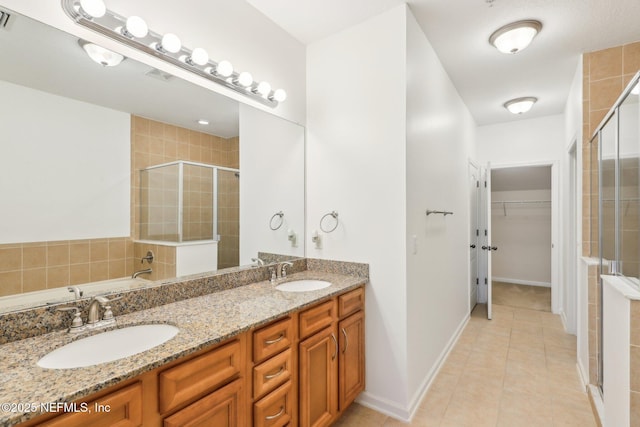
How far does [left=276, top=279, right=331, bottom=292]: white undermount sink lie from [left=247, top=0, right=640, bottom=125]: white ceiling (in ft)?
5.87

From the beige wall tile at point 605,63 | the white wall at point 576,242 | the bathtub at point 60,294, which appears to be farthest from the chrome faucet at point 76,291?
the beige wall tile at point 605,63

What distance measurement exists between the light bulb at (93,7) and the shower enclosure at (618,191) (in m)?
2.23

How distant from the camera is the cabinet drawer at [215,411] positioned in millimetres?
1035

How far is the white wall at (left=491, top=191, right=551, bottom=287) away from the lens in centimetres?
524

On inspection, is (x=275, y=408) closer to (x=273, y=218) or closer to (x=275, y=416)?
(x=275, y=416)

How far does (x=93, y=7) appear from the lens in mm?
1259

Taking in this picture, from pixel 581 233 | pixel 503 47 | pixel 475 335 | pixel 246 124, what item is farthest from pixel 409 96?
pixel 475 335

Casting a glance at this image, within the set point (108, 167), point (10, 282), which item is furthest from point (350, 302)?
point (10, 282)

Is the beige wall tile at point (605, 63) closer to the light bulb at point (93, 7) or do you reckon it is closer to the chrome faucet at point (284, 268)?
the chrome faucet at point (284, 268)

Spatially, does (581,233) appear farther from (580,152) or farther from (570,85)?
(570,85)

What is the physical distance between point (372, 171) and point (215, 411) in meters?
1.58

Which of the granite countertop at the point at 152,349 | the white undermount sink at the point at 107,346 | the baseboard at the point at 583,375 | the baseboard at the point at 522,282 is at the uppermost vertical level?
the granite countertop at the point at 152,349

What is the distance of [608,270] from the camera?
6.33ft

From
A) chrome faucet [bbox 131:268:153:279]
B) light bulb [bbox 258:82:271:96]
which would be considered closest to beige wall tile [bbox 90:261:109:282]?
chrome faucet [bbox 131:268:153:279]
